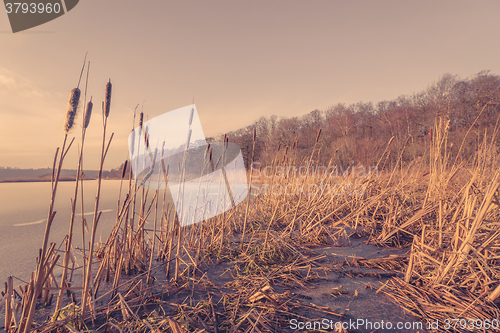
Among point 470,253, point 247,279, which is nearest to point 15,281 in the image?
point 247,279

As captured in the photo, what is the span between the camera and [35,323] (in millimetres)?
820

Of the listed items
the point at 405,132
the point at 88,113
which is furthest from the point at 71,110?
the point at 405,132

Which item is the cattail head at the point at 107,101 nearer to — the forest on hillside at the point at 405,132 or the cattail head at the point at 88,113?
the cattail head at the point at 88,113

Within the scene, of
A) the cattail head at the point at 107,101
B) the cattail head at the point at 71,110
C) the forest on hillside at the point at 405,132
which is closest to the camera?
the cattail head at the point at 71,110

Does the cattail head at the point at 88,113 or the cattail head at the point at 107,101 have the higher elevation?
the cattail head at the point at 107,101

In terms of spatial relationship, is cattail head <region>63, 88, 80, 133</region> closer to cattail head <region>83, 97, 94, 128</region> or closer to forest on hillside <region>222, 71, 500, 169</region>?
cattail head <region>83, 97, 94, 128</region>

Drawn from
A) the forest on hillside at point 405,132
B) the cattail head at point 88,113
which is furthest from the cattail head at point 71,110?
the forest on hillside at point 405,132

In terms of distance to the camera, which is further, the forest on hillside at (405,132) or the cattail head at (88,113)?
the forest on hillside at (405,132)

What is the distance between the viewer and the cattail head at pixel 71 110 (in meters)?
0.64

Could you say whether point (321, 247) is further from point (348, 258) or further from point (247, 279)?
point (247, 279)

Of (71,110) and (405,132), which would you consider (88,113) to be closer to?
(71,110)

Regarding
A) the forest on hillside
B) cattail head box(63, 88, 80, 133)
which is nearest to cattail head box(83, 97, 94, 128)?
cattail head box(63, 88, 80, 133)

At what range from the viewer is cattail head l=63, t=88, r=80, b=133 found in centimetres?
64

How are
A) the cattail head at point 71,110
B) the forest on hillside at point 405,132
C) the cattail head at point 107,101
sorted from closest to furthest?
the cattail head at point 71,110 < the cattail head at point 107,101 < the forest on hillside at point 405,132
